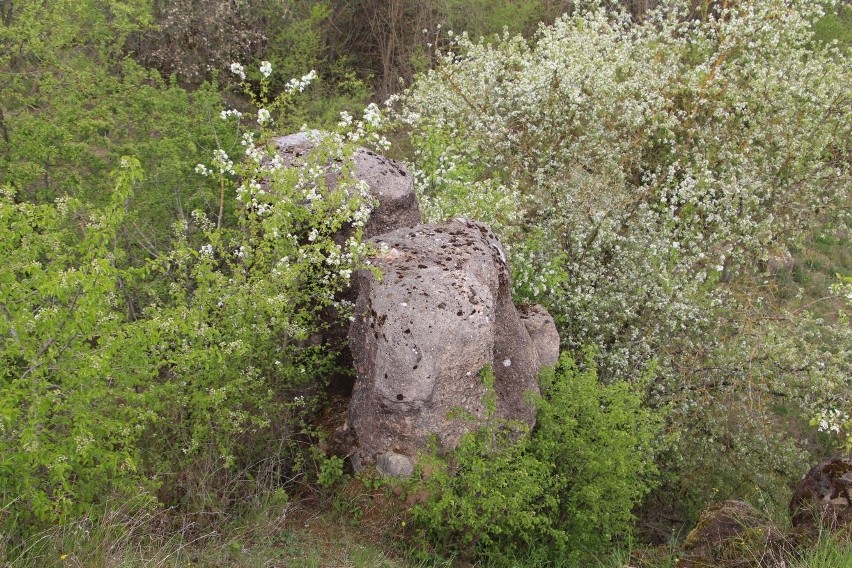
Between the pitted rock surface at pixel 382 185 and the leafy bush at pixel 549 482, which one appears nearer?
the leafy bush at pixel 549 482

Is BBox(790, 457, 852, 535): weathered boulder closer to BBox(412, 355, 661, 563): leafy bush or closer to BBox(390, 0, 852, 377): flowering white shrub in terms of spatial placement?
BBox(412, 355, 661, 563): leafy bush

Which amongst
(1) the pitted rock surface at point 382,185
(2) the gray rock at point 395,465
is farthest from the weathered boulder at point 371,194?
(2) the gray rock at point 395,465

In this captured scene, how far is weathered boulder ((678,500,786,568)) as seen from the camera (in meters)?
6.07

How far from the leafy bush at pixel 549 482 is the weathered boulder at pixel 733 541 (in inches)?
25.4

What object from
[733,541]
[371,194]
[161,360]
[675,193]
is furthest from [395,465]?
[675,193]

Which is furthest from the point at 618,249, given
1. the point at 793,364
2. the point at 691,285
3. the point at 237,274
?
the point at 237,274

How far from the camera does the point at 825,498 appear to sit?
6879 mm

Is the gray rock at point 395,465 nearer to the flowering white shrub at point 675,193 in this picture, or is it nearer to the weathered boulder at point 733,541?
the weathered boulder at point 733,541

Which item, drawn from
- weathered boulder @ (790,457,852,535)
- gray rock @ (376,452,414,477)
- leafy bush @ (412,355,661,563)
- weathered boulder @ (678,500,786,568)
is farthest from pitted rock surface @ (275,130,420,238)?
weathered boulder @ (790,457,852,535)

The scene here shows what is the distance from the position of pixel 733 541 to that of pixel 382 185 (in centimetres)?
518

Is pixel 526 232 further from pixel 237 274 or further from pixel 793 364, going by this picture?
pixel 237 274

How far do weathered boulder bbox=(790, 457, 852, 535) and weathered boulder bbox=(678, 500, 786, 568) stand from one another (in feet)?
1.01

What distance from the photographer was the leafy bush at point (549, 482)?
6523 millimetres

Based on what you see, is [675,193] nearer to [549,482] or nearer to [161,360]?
[549,482]
